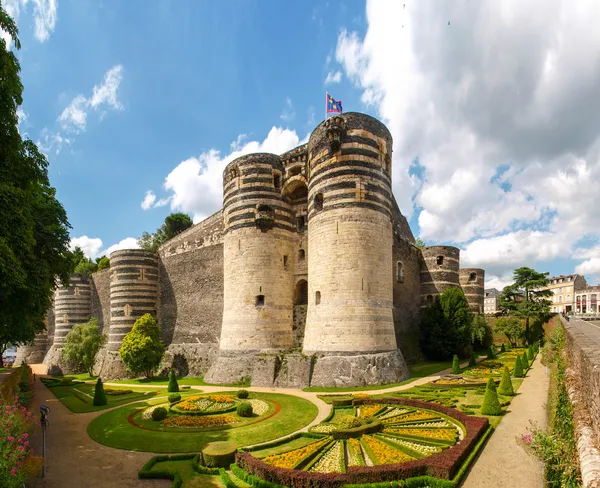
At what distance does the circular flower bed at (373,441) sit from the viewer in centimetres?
1155

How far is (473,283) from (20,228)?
1665 inches

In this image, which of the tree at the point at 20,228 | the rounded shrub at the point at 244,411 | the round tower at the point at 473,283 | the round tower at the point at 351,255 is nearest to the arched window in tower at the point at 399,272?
the round tower at the point at 351,255

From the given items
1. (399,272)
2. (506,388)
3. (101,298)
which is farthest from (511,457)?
(101,298)

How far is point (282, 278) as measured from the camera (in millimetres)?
28375

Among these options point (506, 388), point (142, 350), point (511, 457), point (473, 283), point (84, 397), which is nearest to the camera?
point (511, 457)

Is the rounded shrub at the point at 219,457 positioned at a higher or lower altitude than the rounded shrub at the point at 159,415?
higher

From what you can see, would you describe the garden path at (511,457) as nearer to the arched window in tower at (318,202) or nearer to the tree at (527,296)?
the arched window in tower at (318,202)

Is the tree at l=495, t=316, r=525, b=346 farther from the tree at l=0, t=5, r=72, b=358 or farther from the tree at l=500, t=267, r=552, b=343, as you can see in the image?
the tree at l=0, t=5, r=72, b=358

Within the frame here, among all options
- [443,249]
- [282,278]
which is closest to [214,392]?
[282,278]

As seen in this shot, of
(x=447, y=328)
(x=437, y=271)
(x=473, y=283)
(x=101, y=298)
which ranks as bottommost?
(x=447, y=328)

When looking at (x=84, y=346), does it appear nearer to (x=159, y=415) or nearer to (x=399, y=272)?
(x=159, y=415)

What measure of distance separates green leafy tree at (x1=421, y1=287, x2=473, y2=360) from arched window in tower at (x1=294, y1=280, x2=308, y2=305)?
12310 mm

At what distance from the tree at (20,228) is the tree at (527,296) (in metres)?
42.7

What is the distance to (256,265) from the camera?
2784cm
